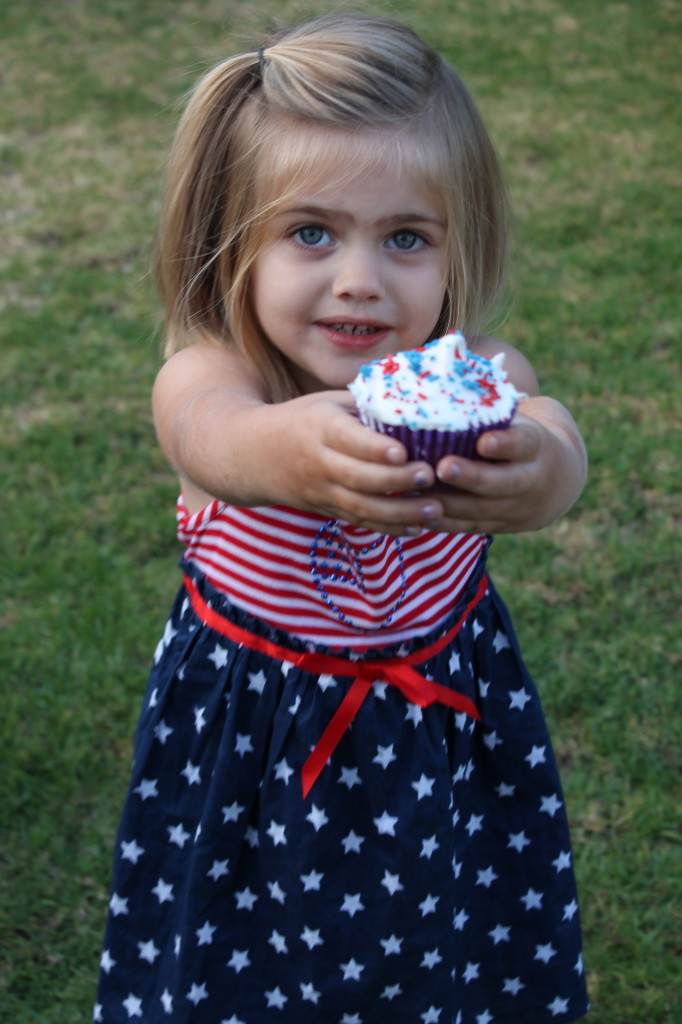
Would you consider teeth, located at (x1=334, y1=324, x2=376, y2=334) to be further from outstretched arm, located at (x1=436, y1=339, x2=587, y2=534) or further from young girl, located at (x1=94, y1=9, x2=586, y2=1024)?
outstretched arm, located at (x1=436, y1=339, x2=587, y2=534)

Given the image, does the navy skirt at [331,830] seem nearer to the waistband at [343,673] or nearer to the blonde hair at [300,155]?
the waistband at [343,673]

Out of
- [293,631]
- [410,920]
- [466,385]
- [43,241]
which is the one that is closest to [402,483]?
[466,385]

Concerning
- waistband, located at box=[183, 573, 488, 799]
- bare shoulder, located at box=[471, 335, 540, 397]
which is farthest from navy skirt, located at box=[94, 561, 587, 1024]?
bare shoulder, located at box=[471, 335, 540, 397]

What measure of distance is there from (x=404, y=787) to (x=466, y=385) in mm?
809

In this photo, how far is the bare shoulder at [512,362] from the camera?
198 centimetres

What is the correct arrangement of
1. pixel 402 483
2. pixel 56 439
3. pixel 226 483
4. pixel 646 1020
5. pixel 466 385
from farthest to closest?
pixel 56 439 → pixel 646 1020 → pixel 226 483 → pixel 466 385 → pixel 402 483

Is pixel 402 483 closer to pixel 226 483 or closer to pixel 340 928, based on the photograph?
pixel 226 483

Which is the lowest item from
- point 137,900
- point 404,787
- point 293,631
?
point 137,900

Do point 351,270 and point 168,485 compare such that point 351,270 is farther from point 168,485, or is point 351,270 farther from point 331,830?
point 168,485

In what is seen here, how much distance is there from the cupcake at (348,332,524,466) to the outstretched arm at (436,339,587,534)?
0.03 m

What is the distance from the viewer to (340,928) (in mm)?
2004

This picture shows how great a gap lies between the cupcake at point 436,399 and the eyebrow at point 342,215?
0.30 meters

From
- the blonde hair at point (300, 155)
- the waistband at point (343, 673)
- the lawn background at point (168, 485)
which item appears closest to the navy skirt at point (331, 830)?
the waistband at point (343, 673)

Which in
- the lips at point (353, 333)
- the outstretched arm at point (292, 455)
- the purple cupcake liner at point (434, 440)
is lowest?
the outstretched arm at point (292, 455)
